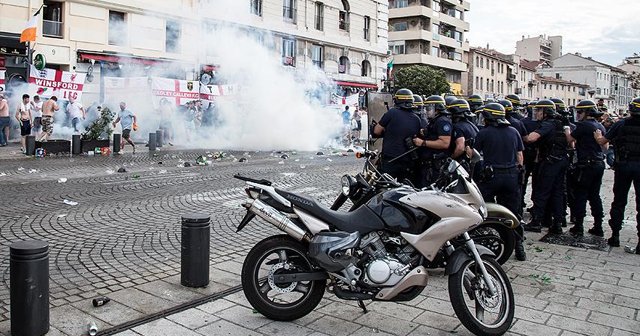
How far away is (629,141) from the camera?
6.95m

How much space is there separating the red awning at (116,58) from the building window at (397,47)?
133ft

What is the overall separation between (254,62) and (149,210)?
16.1 meters

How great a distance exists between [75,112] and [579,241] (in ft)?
62.8

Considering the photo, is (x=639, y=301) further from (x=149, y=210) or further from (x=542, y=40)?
(x=542, y=40)

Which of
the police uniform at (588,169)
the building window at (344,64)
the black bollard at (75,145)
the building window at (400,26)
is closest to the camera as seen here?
the police uniform at (588,169)

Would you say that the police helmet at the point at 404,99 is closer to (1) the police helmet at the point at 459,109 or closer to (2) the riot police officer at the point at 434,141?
(2) the riot police officer at the point at 434,141

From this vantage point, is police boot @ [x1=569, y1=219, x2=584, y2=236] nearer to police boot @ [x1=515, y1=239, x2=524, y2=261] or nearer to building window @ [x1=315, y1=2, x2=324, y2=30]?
police boot @ [x1=515, y1=239, x2=524, y2=261]

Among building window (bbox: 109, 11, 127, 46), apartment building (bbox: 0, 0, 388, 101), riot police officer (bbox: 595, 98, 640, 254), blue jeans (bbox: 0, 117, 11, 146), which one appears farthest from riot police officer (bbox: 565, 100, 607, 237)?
building window (bbox: 109, 11, 127, 46)

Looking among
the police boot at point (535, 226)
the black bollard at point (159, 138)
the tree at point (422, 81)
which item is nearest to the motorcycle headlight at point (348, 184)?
the police boot at point (535, 226)

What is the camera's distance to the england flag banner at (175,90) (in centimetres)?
2333

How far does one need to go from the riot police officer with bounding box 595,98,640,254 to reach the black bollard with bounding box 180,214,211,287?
5392 mm

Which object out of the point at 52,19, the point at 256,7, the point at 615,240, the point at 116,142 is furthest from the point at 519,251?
the point at 256,7

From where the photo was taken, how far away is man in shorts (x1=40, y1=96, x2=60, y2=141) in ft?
61.2

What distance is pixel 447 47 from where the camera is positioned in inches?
2594
